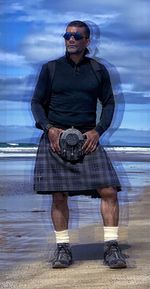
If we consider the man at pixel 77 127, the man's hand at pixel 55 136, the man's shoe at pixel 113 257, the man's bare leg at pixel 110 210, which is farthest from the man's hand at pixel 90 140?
the man's shoe at pixel 113 257

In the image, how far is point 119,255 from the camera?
4055 millimetres

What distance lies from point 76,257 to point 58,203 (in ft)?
1.07

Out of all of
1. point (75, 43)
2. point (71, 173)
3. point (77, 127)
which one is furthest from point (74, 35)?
point (71, 173)

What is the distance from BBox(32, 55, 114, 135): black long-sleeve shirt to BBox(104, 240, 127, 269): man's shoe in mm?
568

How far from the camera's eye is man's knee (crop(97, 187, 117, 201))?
4090 millimetres

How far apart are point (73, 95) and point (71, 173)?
383mm

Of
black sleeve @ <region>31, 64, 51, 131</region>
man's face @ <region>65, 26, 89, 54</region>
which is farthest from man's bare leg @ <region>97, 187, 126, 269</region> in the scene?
man's face @ <region>65, 26, 89, 54</region>

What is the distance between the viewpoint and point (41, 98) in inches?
160

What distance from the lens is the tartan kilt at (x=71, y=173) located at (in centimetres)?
405

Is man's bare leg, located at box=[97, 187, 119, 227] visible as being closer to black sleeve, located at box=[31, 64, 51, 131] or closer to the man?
the man

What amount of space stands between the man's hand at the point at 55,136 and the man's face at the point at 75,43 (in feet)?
1.26

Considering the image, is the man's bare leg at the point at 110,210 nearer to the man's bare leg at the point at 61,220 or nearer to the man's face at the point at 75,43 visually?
the man's bare leg at the point at 61,220

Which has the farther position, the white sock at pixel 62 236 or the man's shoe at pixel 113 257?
the white sock at pixel 62 236

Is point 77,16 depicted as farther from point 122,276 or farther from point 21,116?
point 122,276
